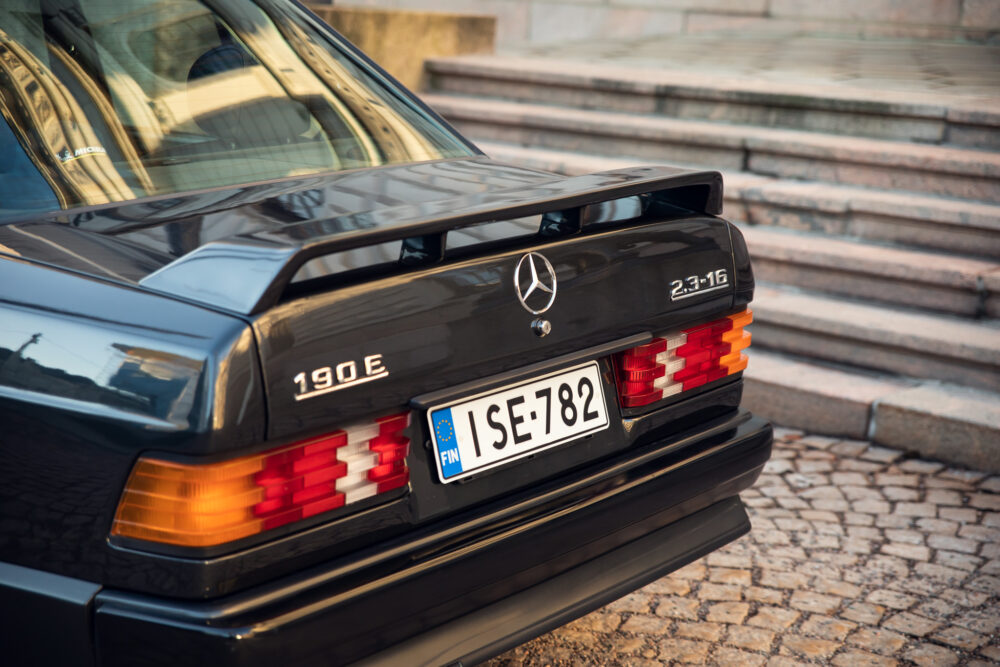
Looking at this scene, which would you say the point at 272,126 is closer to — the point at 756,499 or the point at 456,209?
the point at 456,209

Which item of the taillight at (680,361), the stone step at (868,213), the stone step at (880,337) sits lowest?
the stone step at (880,337)

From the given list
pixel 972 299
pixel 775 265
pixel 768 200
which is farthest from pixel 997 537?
pixel 768 200

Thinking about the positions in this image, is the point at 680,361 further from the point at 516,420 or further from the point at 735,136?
the point at 735,136

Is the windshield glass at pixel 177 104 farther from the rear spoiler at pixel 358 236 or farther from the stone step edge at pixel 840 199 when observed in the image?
the stone step edge at pixel 840 199

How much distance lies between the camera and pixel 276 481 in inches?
68.9

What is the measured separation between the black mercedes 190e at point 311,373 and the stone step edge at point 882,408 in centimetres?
177

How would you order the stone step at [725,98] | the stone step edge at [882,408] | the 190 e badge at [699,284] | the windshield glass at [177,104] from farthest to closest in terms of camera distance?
the stone step at [725,98] < the stone step edge at [882,408] < the 190 e badge at [699,284] < the windshield glass at [177,104]

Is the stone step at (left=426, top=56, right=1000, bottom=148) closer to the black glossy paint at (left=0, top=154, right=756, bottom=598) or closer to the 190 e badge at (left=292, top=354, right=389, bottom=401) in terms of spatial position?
the black glossy paint at (left=0, top=154, right=756, bottom=598)

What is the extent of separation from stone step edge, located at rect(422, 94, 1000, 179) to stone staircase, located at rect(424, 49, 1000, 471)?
1 cm

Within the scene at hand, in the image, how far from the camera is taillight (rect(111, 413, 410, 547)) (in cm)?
167

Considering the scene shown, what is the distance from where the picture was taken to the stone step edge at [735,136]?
5258mm

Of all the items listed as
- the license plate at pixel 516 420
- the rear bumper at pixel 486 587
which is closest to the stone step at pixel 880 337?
the rear bumper at pixel 486 587

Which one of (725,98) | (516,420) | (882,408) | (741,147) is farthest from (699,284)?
(725,98)

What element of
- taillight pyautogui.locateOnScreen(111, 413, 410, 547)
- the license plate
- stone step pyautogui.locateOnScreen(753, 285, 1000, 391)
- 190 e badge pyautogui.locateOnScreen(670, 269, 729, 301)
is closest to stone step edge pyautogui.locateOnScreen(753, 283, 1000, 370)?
stone step pyautogui.locateOnScreen(753, 285, 1000, 391)
